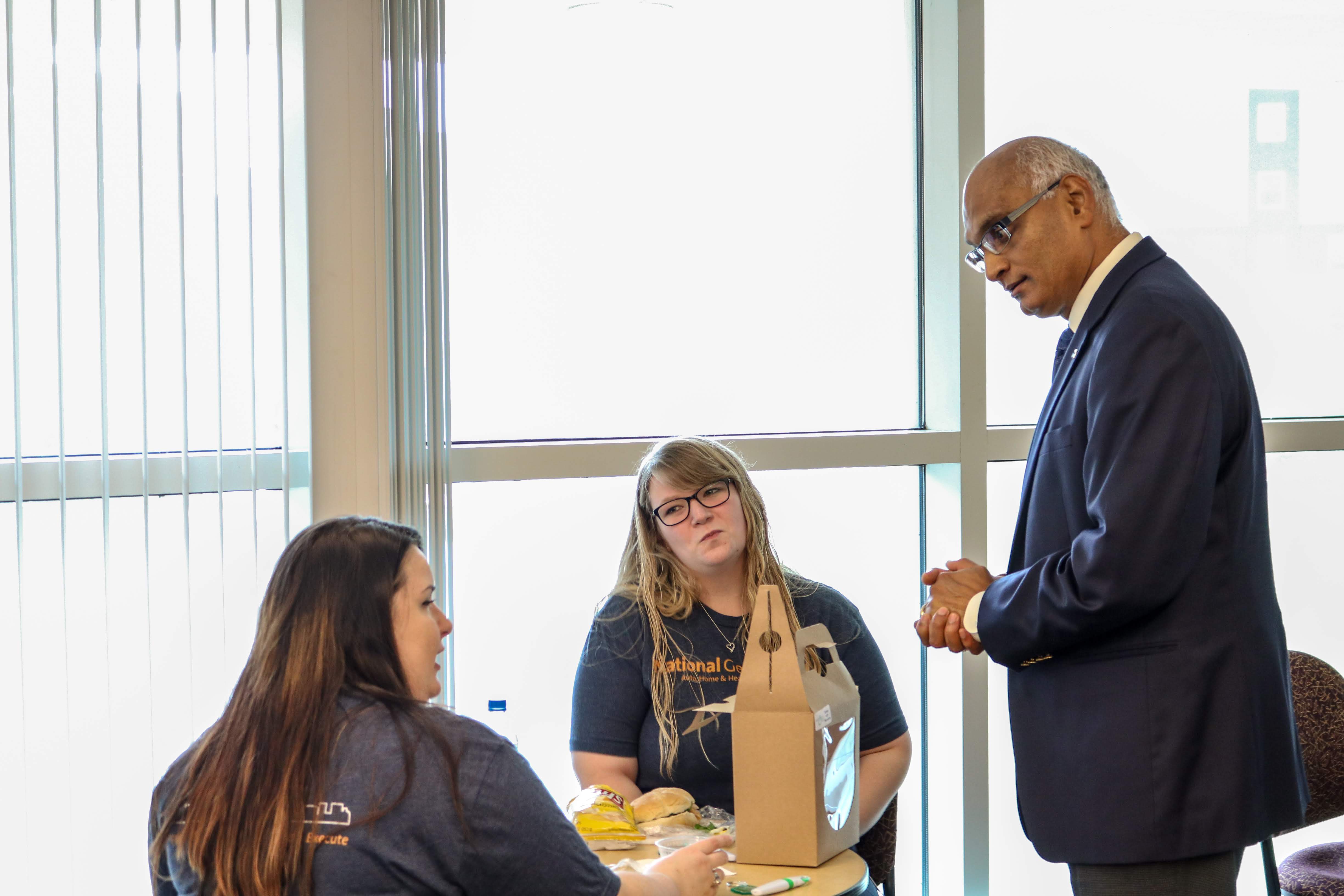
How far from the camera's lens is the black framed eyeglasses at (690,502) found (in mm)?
2188

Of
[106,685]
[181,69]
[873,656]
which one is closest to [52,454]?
[106,685]

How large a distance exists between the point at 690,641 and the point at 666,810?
447mm

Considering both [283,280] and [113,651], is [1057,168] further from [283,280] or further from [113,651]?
[113,651]

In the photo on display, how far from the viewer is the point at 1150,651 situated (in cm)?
158

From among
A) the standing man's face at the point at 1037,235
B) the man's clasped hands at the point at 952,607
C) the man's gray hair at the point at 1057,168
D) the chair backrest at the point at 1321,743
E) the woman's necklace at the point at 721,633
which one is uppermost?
the man's gray hair at the point at 1057,168

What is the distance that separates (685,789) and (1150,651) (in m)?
0.89

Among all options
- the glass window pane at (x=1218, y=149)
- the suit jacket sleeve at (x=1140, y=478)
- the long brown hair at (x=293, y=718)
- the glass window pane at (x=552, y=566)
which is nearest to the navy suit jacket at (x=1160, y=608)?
the suit jacket sleeve at (x=1140, y=478)

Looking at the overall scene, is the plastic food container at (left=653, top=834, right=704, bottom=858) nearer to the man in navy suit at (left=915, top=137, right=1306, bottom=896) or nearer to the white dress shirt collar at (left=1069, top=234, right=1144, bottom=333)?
the man in navy suit at (left=915, top=137, right=1306, bottom=896)

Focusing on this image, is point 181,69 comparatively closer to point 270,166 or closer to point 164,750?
point 270,166

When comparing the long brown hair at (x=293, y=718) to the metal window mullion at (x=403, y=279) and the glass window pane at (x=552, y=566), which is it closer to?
the metal window mullion at (x=403, y=279)

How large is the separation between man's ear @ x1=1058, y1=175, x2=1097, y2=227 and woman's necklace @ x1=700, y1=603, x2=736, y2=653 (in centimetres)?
97

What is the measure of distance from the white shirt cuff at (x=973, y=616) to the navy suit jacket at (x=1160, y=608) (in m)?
0.07

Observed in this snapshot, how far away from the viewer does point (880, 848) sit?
2158mm

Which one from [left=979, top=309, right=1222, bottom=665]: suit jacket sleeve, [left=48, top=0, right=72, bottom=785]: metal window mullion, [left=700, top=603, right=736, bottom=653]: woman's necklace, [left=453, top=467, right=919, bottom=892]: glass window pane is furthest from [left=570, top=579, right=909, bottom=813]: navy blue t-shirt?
[left=48, top=0, right=72, bottom=785]: metal window mullion
